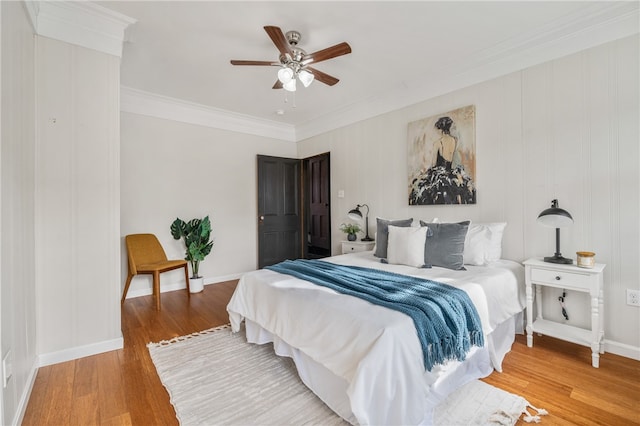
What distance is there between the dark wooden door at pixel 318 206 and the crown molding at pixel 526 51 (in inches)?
52.6

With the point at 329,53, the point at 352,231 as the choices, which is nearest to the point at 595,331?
the point at 352,231

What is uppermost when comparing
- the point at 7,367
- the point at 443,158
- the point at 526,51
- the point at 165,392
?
the point at 526,51

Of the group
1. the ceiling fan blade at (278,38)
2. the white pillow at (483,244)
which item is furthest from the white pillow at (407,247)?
the ceiling fan blade at (278,38)

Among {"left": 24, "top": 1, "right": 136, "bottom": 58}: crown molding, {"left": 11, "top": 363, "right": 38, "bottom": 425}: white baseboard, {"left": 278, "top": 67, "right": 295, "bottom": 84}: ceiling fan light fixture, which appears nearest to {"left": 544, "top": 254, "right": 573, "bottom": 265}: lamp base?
{"left": 278, "top": 67, "right": 295, "bottom": 84}: ceiling fan light fixture

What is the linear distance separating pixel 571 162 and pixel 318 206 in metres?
3.46

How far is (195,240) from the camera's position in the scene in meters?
3.98

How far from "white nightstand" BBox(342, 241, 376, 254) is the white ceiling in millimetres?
1868

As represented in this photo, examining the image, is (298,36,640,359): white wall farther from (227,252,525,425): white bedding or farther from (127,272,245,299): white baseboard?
(127,272,245,299): white baseboard

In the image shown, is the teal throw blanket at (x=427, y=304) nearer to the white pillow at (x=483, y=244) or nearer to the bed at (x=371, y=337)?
the bed at (x=371, y=337)

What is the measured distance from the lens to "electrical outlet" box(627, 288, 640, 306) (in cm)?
219

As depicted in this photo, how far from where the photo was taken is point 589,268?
84.3 inches

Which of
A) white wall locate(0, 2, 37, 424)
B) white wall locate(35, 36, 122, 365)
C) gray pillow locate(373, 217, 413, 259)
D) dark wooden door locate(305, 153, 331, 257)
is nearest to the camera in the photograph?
white wall locate(0, 2, 37, 424)

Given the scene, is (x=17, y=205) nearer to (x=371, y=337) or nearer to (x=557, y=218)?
(x=371, y=337)

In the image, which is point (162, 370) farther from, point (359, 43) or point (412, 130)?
point (412, 130)
